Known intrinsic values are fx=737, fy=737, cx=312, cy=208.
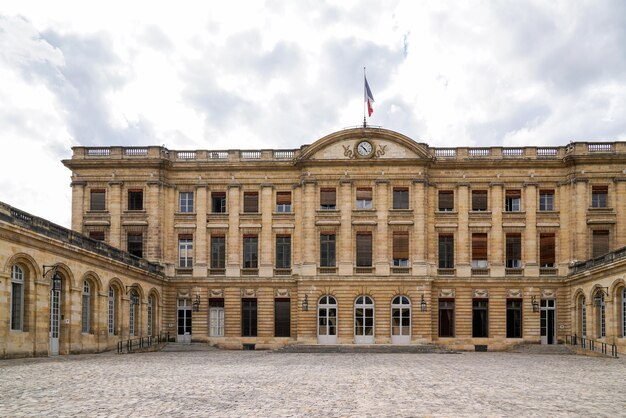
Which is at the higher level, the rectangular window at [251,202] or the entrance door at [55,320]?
the rectangular window at [251,202]

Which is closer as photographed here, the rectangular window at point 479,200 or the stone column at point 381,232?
the stone column at point 381,232

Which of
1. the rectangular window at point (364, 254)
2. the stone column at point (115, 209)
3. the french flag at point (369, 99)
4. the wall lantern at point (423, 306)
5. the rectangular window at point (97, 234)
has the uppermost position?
the french flag at point (369, 99)

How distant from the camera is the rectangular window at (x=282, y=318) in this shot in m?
44.0

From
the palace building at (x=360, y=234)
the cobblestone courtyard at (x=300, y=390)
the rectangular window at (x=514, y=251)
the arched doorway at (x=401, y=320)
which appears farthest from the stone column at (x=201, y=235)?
the cobblestone courtyard at (x=300, y=390)

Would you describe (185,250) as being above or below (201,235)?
below

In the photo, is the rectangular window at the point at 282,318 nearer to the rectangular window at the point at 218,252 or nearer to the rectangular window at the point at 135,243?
the rectangular window at the point at 218,252

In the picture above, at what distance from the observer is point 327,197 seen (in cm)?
4394

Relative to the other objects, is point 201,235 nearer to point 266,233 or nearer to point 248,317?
point 266,233

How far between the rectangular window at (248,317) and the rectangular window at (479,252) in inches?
529

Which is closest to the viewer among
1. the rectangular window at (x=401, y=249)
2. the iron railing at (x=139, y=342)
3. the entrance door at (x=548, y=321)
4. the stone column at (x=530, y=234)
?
the iron railing at (x=139, y=342)

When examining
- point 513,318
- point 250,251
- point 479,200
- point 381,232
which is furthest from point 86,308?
point 513,318

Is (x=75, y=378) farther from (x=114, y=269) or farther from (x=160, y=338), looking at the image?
(x=160, y=338)

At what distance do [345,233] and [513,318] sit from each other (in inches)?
436

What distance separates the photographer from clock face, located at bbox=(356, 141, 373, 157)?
43.6 meters
